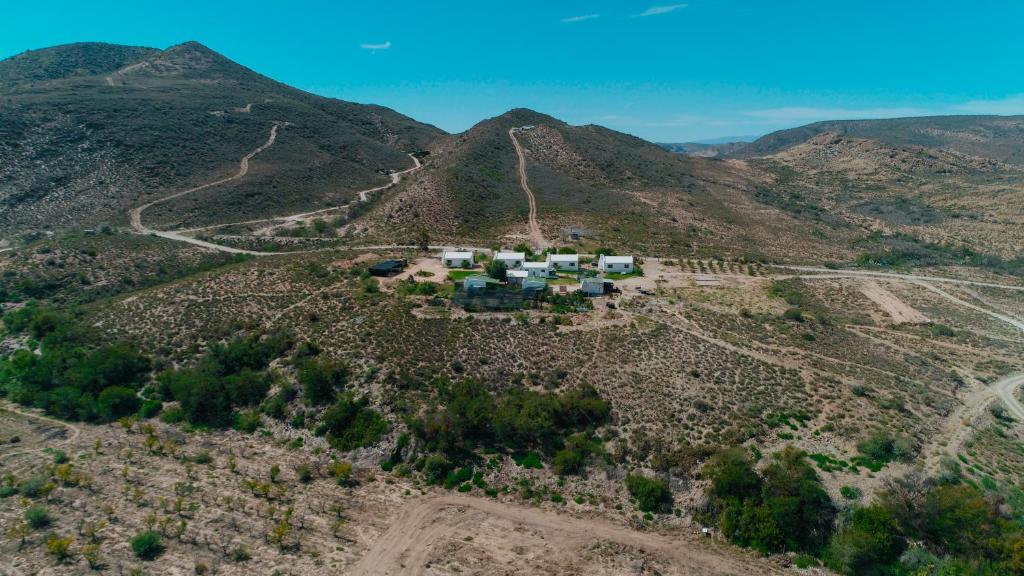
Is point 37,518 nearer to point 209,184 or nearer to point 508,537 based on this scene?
point 508,537

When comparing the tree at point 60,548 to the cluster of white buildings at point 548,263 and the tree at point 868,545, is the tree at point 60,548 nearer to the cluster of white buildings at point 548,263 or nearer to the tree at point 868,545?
the tree at point 868,545

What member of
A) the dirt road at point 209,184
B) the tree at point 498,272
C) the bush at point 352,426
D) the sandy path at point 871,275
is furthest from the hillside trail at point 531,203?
the dirt road at point 209,184

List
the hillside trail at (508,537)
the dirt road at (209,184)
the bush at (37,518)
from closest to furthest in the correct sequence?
1. the bush at (37,518)
2. the hillside trail at (508,537)
3. the dirt road at (209,184)

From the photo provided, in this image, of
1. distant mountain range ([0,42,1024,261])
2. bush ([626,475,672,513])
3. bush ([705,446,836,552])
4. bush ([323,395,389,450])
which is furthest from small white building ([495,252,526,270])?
bush ([705,446,836,552])

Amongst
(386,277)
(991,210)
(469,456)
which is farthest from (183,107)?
(991,210)

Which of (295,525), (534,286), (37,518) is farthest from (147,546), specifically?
(534,286)

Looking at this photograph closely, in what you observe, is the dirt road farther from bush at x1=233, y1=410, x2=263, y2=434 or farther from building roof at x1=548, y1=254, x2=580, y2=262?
building roof at x1=548, y1=254, x2=580, y2=262

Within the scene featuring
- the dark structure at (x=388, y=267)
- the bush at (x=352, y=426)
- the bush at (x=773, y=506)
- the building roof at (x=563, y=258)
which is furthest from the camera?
the building roof at (x=563, y=258)
